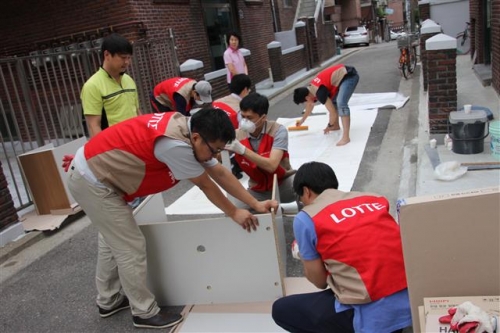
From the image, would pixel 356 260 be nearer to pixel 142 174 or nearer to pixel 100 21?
pixel 142 174

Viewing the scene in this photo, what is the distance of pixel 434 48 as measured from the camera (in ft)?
17.9

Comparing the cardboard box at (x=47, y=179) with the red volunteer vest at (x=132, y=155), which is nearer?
the red volunteer vest at (x=132, y=155)

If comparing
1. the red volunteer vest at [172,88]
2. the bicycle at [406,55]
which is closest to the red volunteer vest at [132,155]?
the red volunteer vest at [172,88]

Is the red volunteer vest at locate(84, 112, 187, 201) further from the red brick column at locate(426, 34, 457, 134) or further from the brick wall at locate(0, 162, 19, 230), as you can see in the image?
the red brick column at locate(426, 34, 457, 134)

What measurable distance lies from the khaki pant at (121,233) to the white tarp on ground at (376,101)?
6659 millimetres

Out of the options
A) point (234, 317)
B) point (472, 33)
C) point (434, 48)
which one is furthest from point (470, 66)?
point (234, 317)

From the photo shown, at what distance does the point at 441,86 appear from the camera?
5555mm

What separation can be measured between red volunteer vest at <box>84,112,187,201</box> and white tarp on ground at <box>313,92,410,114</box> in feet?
21.8

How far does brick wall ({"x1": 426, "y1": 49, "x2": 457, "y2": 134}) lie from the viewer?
5.43 meters

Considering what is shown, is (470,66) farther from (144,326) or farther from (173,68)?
(144,326)

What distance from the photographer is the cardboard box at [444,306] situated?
1.65 metres

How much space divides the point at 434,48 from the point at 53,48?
23.8ft

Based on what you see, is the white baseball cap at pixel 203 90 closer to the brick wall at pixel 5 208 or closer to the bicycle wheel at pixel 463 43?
the brick wall at pixel 5 208

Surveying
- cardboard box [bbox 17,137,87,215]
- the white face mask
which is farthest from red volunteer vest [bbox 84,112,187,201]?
cardboard box [bbox 17,137,87,215]
